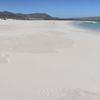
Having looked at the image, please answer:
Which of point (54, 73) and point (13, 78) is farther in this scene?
point (54, 73)

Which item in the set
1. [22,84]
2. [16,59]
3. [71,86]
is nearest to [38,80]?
[22,84]

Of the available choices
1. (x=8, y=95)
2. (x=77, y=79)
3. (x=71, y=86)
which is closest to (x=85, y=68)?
Answer: (x=77, y=79)

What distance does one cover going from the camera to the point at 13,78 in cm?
491

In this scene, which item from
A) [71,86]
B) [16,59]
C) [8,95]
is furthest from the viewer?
[16,59]

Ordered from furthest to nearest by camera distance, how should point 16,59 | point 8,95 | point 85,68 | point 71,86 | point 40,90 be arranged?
point 16,59
point 85,68
point 71,86
point 40,90
point 8,95

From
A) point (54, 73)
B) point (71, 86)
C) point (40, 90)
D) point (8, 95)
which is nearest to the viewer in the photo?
point (8, 95)

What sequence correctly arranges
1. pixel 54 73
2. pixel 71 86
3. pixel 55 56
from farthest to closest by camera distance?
Result: pixel 55 56
pixel 54 73
pixel 71 86

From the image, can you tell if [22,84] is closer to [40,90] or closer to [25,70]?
[40,90]

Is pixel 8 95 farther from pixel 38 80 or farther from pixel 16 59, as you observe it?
pixel 16 59

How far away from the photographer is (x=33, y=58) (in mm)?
6926

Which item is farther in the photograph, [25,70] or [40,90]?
[25,70]

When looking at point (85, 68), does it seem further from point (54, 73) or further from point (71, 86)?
Answer: point (71, 86)

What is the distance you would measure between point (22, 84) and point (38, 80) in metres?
0.44

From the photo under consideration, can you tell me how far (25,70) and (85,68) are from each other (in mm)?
1626
